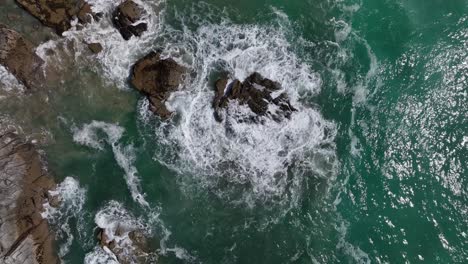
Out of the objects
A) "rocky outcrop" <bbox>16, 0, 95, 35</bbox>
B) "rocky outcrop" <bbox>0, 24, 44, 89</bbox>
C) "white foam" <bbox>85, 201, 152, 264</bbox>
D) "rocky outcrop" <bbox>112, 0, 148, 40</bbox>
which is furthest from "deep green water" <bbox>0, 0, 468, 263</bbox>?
"rocky outcrop" <bbox>112, 0, 148, 40</bbox>

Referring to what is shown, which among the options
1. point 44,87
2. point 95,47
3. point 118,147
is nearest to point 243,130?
point 118,147

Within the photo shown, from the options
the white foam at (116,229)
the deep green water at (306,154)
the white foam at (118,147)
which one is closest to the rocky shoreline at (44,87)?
the white foam at (116,229)

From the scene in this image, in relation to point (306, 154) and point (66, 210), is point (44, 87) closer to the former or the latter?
point (66, 210)

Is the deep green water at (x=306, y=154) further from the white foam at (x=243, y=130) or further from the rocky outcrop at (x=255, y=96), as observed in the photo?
the rocky outcrop at (x=255, y=96)

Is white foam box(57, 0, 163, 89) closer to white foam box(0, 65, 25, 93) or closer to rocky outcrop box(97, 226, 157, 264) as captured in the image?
white foam box(0, 65, 25, 93)

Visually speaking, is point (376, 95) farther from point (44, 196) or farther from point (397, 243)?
point (44, 196)
